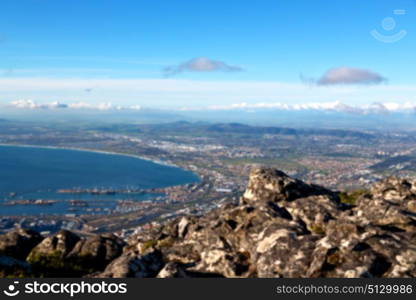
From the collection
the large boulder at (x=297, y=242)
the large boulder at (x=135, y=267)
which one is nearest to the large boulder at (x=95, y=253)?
the large boulder at (x=297, y=242)

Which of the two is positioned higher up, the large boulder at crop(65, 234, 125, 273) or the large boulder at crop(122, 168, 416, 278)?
the large boulder at crop(122, 168, 416, 278)

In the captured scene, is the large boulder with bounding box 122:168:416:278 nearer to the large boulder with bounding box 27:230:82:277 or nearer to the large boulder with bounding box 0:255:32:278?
the large boulder with bounding box 27:230:82:277

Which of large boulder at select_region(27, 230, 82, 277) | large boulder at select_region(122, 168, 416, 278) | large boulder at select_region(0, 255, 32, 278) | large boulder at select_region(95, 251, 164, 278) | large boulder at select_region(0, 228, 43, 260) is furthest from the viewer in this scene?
large boulder at select_region(0, 228, 43, 260)

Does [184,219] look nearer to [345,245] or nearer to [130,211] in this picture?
[345,245]

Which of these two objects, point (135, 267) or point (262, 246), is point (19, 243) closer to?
point (135, 267)

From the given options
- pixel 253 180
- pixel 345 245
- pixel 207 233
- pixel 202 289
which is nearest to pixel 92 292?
pixel 202 289

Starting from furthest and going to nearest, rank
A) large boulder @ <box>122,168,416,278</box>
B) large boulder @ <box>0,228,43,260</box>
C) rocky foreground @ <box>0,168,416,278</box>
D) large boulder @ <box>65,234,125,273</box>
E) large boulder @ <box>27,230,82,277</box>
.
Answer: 1. large boulder @ <box>0,228,43,260</box>
2. large boulder @ <box>65,234,125,273</box>
3. large boulder @ <box>27,230,82,277</box>
4. rocky foreground @ <box>0,168,416,278</box>
5. large boulder @ <box>122,168,416,278</box>

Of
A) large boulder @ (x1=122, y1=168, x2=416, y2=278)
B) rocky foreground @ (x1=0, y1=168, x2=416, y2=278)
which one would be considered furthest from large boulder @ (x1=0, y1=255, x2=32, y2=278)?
large boulder @ (x1=122, y1=168, x2=416, y2=278)

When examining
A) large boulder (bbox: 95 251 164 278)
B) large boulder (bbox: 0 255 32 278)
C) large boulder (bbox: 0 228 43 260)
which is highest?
large boulder (bbox: 95 251 164 278)
